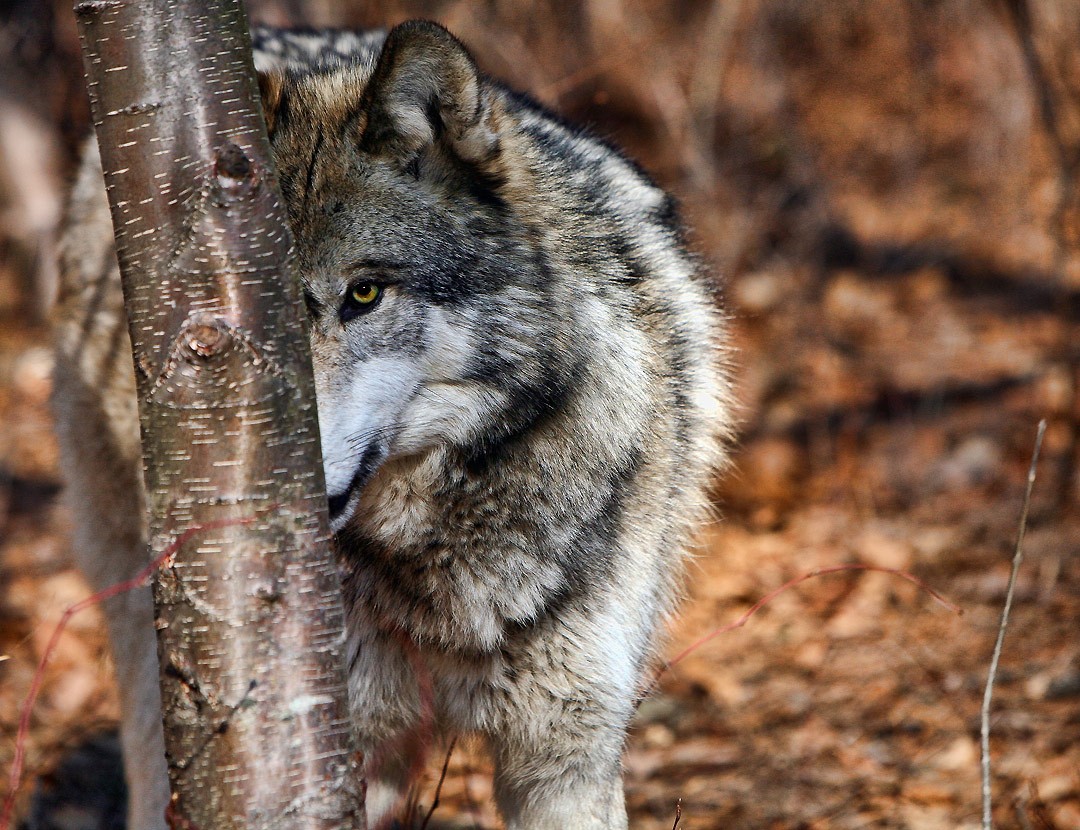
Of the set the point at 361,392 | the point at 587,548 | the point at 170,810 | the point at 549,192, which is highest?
the point at 549,192

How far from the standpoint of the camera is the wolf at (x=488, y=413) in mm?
2416

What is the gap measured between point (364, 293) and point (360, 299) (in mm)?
18

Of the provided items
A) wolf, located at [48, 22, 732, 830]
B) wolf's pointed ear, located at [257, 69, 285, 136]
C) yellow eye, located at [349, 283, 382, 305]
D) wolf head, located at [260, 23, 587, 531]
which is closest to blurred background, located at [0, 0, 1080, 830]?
wolf, located at [48, 22, 732, 830]

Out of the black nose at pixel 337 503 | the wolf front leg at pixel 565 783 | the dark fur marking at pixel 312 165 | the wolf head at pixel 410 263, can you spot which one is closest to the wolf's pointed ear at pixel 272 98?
the wolf head at pixel 410 263

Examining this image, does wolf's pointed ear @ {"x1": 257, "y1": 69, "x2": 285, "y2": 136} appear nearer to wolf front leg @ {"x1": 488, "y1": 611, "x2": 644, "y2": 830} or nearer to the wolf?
the wolf

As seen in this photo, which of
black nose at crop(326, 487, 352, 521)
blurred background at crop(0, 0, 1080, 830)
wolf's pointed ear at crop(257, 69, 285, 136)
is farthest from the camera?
blurred background at crop(0, 0, 1080, 830)

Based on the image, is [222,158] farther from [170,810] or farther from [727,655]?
[727,655]

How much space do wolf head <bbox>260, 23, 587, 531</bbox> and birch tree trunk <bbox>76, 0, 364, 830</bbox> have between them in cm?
46

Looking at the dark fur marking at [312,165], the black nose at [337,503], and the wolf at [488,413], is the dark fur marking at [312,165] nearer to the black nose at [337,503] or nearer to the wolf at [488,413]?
the wolf at [488,413]

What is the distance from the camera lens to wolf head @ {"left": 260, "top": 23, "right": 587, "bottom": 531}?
2346 millimetres

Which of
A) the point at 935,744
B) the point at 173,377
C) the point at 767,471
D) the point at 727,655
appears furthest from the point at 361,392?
the point at 767,471

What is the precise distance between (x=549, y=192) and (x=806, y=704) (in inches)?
118

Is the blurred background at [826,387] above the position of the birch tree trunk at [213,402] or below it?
below

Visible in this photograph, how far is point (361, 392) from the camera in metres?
2.36
